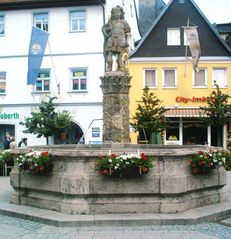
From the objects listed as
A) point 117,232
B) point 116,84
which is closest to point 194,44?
point 116,84

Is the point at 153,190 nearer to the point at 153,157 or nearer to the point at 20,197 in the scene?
the point at 153,157

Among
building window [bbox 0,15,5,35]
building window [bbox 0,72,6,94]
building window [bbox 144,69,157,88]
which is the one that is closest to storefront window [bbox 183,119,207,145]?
building window [bbox 144,69,157,88]

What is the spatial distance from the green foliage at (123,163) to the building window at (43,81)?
903 inches

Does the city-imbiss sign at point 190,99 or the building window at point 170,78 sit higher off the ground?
the building window at point 170,78

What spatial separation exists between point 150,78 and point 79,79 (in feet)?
16.7

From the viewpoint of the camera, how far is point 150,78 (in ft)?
A: 108

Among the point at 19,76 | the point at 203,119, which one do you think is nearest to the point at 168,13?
the point at 203,119

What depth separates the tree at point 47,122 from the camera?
27547mm

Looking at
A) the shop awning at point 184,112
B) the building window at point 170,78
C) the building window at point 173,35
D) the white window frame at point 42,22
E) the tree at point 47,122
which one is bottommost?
the tree at point 47,122

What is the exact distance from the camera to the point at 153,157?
29.8 ft

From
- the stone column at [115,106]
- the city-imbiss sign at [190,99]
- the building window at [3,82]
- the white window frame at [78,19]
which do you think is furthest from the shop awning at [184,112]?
the stone column at [115,106]

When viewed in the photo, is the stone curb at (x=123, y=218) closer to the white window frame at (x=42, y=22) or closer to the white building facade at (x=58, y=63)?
the white building facade at (x=58, y=63)

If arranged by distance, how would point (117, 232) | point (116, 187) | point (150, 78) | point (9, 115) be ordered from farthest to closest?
point (150, 78) < point (9, 115) < point (116, 187) < point (117, 232)

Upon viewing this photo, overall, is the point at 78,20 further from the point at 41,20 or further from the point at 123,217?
the point at 123,217
